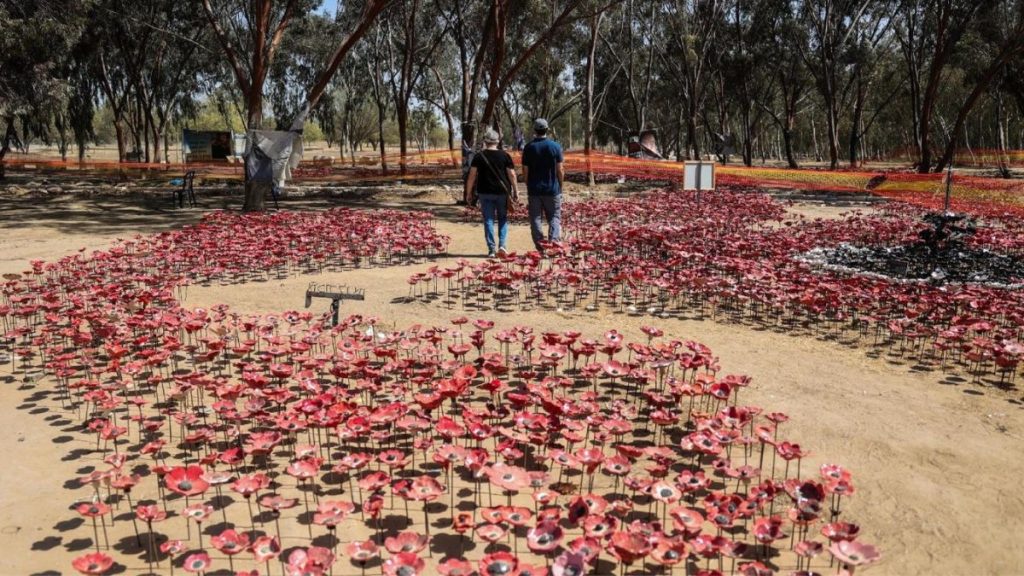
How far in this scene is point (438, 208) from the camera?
63.1 feet

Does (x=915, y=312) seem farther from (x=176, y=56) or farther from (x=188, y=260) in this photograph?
(x=176, y=56)

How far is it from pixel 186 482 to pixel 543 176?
767 cm

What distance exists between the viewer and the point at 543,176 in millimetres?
10258

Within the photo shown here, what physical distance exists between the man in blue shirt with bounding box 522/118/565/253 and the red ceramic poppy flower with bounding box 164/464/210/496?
6.96 metres

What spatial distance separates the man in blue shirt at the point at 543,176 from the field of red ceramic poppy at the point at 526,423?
4.06 feet

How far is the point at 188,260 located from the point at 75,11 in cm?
1743

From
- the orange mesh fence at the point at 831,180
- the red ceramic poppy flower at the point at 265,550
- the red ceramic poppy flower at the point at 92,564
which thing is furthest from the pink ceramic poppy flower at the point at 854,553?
the orange mesh fence at the point at 831,180

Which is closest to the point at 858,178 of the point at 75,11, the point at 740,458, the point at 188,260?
the point at 188,260

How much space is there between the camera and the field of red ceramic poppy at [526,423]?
3.14m

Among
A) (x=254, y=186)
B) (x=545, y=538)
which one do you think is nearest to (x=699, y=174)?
(x=254, y=186)

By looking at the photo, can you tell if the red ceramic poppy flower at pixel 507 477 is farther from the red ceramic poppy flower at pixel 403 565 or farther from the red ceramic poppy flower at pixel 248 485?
the red ceramic poppy flower at pixel 248 485

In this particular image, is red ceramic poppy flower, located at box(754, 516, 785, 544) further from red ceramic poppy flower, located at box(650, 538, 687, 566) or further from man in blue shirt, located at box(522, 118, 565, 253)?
man in blue shirt, located at box(522, 118, 565, 253)

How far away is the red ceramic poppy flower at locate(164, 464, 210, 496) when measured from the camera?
316cm

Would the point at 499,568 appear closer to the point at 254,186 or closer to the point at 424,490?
the point at 424,490
